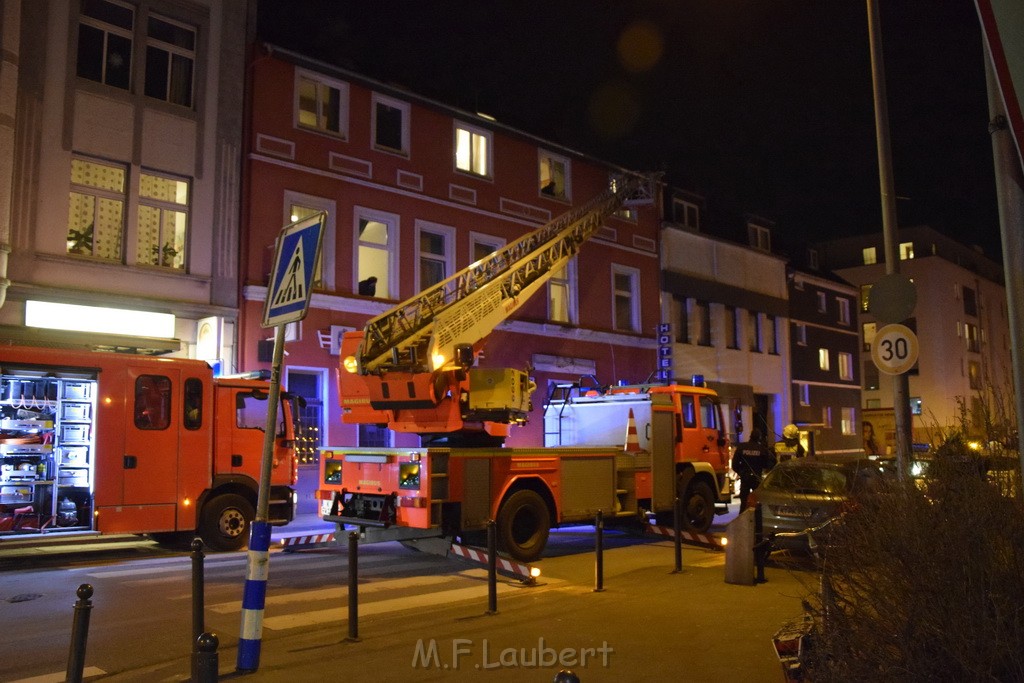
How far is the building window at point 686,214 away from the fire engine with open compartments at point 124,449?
20352 millimetres

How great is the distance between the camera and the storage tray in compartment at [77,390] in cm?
1267

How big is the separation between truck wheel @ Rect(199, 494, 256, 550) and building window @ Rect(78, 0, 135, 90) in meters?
9.26

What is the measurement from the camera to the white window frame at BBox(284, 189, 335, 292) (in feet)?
64.6

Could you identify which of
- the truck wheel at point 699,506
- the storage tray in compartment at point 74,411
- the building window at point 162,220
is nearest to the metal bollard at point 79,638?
the storage tray in compartment at point 74,411

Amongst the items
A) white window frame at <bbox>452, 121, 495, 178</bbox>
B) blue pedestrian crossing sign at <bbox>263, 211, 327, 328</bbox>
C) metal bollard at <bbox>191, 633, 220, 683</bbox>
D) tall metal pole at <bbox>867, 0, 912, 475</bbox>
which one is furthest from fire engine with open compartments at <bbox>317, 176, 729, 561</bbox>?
white window frame at <bbox>452, 121, 495, 178</bbox>

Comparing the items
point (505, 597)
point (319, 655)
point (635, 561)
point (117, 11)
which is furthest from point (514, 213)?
point (319, 655)

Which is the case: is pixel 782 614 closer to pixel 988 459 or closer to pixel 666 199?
pixel 988 459

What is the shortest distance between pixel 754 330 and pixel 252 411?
79.1 ft

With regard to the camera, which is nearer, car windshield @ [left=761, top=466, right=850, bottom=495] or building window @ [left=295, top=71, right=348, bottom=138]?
car windshield @ [left=761, top=466, right=850, bottom=495]

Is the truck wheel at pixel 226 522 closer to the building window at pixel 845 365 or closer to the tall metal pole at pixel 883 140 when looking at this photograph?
the tall metal pole at pixel 883 140

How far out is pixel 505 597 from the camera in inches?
393

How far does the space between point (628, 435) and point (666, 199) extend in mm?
17413

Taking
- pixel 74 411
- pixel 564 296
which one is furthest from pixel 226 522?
pixel 564 296

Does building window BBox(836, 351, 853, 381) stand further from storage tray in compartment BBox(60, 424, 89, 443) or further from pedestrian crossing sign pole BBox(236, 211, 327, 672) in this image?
pedestrian crossing sign pole BBox(236, 211, 327, 672)
